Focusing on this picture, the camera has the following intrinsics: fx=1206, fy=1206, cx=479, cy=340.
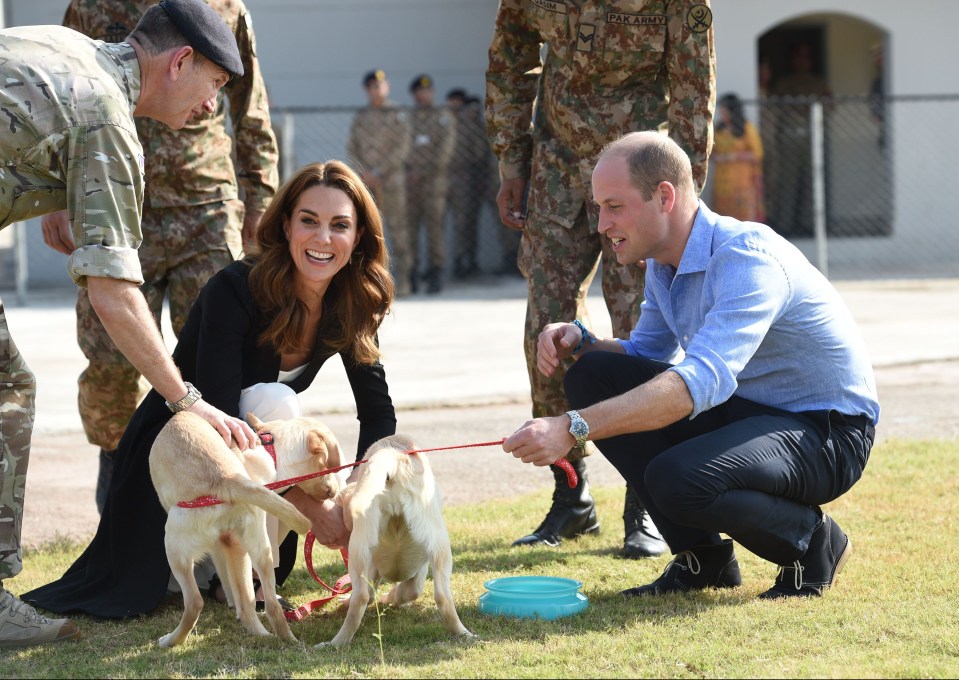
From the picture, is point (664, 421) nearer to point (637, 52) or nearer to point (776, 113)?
point (637, 52)

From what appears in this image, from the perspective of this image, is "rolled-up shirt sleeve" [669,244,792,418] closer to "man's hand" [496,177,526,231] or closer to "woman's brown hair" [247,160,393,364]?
"woman's brown hair" [247,160,393,364]

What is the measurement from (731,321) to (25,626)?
2172mm

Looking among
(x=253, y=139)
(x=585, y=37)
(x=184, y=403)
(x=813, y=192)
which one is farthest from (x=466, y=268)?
(x=184, y=403)

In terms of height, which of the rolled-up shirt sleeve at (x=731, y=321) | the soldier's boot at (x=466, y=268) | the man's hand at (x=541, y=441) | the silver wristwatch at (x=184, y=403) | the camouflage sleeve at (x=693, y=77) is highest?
the camouflage sleeve at (x=693, y=77)

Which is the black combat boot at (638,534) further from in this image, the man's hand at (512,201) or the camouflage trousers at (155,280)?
the camouflage trousers at (155,280)

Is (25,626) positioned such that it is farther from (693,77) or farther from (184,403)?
(693,77)

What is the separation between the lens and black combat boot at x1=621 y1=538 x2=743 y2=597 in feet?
12.5

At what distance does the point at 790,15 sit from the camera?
14602mm

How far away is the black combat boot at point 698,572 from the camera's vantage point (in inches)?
149

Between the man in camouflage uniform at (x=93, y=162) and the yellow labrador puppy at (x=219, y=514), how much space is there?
0.08 metres

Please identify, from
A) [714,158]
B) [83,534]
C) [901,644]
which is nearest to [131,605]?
[83,534]

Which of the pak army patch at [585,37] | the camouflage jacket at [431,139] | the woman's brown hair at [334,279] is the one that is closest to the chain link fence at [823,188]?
the camouflage jacket at [431,139]

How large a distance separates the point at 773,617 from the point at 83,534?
2.73 metres

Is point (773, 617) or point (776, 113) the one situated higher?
point (776, 113)
